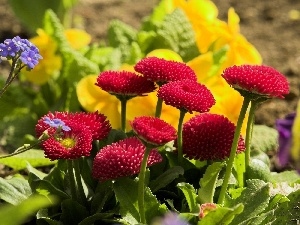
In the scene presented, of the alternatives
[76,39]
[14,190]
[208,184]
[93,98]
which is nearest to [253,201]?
[208,184]

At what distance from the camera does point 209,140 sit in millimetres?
1555

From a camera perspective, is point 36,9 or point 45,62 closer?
point 45,62

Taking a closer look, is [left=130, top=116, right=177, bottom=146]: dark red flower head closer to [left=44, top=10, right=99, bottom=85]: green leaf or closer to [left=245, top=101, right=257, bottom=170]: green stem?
[left=245, top=101, right=257, bottom=170]: green stem

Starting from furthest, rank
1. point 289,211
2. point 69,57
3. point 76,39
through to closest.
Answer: point 76,39, point 69,57, point 289,211

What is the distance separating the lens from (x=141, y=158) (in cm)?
144

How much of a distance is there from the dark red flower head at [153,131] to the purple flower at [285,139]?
0.19m

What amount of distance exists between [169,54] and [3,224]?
1206mm

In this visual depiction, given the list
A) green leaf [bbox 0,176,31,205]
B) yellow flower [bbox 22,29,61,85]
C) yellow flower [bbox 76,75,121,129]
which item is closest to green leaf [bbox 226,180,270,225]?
green leaf [bbox 0,176,31,205]

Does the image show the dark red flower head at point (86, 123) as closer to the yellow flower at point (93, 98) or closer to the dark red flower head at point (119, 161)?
the dark red flower head at point (119, 161)

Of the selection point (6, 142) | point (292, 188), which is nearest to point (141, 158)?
point (292, 188)

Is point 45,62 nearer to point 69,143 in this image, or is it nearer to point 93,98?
point 93,98

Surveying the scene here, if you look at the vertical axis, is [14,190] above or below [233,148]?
below

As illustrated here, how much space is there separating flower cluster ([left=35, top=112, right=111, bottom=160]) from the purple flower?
0.37m

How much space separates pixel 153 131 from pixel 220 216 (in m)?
0.21
